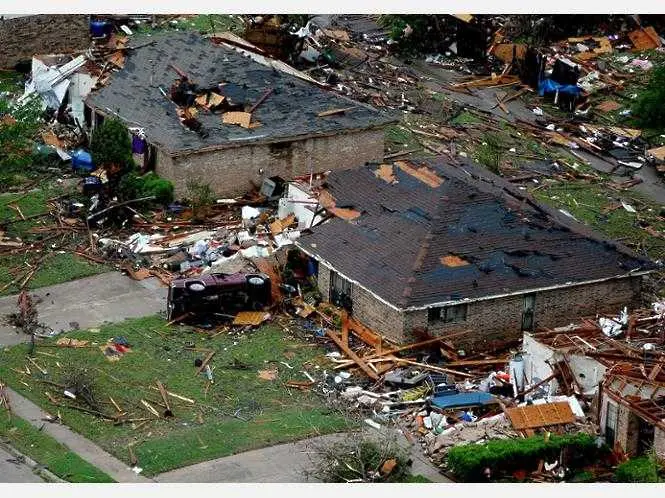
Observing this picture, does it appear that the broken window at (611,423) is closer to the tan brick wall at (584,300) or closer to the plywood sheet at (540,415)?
the plywood sheet at (540,415)

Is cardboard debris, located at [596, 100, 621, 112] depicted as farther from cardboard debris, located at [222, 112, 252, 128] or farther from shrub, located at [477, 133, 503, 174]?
cardboard debris, located at [222, 112, 252, 128]

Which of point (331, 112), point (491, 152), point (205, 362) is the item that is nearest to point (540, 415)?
point (205, 362)

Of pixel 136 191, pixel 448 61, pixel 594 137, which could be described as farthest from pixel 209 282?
pixel 448 61

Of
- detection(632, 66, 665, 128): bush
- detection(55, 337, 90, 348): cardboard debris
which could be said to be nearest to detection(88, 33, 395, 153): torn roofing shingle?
detection(632, 66, 665, 128): bush

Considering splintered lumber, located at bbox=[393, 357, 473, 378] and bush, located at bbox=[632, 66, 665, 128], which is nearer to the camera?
splintered lumber, located at bbox=[393, 357, 473, 378]

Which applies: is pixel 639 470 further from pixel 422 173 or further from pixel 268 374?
pixel 422 173

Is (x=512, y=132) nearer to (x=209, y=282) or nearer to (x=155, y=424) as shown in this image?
(x=209, y=282)
